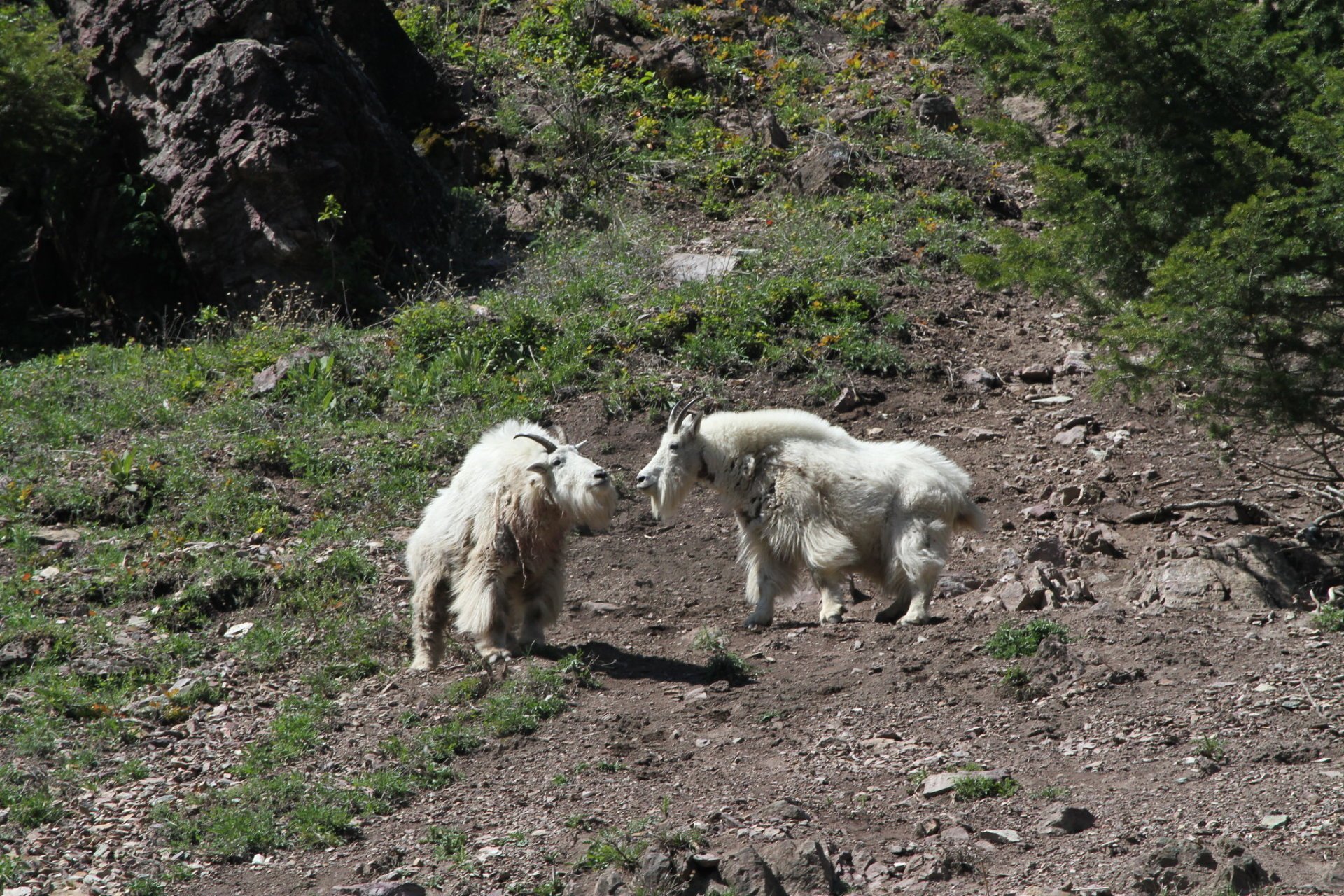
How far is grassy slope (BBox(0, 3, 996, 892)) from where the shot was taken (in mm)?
7145

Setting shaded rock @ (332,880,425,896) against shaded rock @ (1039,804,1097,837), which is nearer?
shaded rock @ (332,880,425,896)

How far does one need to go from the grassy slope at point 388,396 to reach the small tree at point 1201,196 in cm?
382

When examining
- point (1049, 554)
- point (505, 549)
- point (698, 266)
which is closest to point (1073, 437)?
point (1049, 554)

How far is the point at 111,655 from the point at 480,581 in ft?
8.31

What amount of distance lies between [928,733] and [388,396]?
7677 mm

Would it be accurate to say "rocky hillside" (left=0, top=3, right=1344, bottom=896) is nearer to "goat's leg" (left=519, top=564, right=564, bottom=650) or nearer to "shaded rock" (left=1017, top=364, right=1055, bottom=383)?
"shaded rock" (left=1017, top=364, right=1055, bottom=383)

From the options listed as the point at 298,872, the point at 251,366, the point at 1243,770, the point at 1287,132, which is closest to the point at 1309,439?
the point at 1287,132

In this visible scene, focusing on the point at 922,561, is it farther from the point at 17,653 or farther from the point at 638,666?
the point at 17,653

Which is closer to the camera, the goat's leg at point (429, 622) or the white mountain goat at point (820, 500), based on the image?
the goat's leg at point (429, 622)

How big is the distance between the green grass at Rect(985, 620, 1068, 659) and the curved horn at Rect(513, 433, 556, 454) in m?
3.28

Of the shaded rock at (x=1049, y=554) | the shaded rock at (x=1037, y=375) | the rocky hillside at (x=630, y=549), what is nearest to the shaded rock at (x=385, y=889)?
the rocky hillside at (x=630, y=549)

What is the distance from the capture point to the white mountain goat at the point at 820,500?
8742mm

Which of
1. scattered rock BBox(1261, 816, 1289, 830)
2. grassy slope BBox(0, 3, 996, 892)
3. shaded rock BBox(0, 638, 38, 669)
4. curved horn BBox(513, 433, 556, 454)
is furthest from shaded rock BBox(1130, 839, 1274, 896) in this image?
shaded rock BBox(0, 638, 38, 669)

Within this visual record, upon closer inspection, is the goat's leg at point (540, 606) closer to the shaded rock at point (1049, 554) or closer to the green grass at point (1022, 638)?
the green grass at point (1022, 638)
